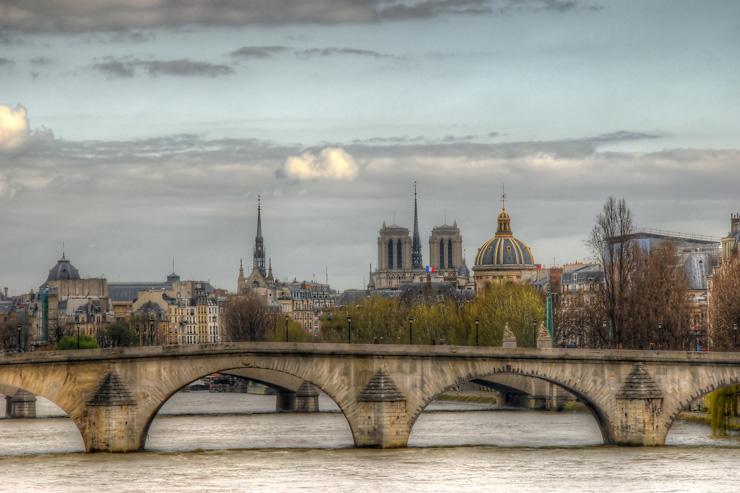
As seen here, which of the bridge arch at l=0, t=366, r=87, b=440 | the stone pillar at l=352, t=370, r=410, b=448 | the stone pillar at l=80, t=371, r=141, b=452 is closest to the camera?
the stone pillar at l=80, t=371, r=141, b=452

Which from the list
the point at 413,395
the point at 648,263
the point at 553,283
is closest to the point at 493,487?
the point at 413,395

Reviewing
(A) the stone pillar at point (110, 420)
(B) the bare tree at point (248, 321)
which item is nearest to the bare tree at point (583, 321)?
(B) the bare tree at point (248, 321)

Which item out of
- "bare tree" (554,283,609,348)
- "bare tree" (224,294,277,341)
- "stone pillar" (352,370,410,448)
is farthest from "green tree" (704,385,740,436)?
"bare tree" (224,294,277,341)

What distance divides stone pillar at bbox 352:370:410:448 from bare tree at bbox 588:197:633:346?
85.0 feet

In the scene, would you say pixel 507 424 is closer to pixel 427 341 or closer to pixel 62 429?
pixel 62 429

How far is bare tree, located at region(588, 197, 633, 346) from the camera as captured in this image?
339ft

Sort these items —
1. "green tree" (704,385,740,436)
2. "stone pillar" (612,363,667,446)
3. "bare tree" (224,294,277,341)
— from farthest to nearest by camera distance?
"bare tree" (224,294,277,341) < "green tree" (704,385,740,436) < "stone pillar" (612,363,667,446)

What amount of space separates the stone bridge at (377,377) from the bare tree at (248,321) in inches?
3387

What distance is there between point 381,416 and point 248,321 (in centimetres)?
9569

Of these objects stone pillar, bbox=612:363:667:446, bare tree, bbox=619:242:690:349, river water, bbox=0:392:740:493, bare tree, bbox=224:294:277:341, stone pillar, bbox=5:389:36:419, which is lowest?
river water, bbox=0:392:740:493

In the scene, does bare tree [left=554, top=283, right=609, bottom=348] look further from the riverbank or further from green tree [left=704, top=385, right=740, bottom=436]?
green tree [left=704, top=385, right=740, bottom=436]

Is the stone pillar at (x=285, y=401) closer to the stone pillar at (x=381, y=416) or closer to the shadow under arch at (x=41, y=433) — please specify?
the shadow under arch at (x=41, y=433)

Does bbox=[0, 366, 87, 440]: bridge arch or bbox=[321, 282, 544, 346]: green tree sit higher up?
bbox=[321, 282, 544, 346]: green tree

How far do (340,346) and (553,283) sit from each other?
319 ft
